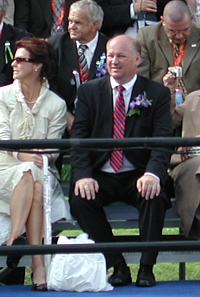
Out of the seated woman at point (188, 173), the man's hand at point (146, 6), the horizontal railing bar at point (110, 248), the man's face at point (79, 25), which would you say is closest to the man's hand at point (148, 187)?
the seated woman at point (188, 173)

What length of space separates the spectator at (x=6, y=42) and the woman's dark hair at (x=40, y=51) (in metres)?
0.55

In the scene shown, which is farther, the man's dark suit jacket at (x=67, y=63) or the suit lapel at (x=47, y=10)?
the suit lapel at (x=47, y=10)

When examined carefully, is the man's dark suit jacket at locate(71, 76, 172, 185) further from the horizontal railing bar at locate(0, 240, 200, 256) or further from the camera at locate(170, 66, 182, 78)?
the horizontal railing bar at locate(0, 240, 200, 256)

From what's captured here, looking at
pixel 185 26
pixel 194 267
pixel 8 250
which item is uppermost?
pixel 185 26

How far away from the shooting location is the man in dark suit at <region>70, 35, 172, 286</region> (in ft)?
16.5

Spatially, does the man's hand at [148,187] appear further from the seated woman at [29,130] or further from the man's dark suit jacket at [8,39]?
the man's dark suit jacket at [8,39]

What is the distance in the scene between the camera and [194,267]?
8.48 m

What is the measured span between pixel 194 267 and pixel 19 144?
5354 mm

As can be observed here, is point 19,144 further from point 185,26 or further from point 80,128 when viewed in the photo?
point 185,26

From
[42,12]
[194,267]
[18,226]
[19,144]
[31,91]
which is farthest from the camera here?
[194,267]

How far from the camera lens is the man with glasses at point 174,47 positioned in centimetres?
604

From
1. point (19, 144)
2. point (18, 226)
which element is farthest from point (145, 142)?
point (18, 226)

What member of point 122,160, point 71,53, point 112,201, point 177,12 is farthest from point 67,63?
point 112,201

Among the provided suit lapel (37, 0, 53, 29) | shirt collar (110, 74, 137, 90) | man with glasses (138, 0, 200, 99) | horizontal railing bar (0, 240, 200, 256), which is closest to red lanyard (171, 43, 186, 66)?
man with glasses (138, 0, 200, 99)
